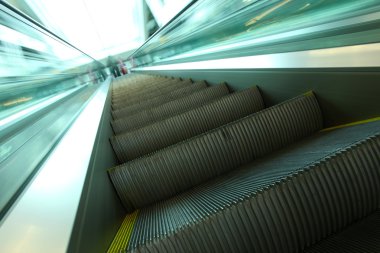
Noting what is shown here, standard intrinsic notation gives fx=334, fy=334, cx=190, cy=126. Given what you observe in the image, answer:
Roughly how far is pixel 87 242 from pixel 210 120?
6.82 feet

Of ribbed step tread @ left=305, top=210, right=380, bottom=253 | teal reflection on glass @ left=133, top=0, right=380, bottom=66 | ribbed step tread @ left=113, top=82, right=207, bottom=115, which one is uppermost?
teal reflection on glass @ left=133, top=0, right=380, bottom=66

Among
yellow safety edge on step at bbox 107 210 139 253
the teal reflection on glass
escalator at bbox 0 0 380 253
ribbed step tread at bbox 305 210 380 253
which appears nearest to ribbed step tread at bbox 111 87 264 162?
escalator at bbox 0 0 380 253

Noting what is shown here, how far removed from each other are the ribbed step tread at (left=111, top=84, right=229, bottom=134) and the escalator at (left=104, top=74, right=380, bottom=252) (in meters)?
1.44

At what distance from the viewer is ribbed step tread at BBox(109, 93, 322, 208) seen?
6.91 feet

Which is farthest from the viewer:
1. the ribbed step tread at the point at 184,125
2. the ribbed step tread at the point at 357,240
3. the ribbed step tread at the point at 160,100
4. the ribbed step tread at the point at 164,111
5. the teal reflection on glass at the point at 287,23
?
the ribbed step tread at the point at 160,100

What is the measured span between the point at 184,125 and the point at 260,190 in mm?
1679

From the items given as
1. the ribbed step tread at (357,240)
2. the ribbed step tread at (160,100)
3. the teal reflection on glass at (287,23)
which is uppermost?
the teal reflection on glass at (287,23)

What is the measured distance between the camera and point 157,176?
2117 mm

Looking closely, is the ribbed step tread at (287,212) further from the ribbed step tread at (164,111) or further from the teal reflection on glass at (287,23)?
the ribbed step tread at (164,111)

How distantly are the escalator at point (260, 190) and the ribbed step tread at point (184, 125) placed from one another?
67 centimetres

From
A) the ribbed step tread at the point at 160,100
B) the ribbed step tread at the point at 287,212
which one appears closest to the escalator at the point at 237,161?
the ribbed step tread at the point at 287,212

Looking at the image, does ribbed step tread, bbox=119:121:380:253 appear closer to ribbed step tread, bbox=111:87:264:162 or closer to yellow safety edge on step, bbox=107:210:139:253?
yellow safety edge on step, bbox=107:210:139:253

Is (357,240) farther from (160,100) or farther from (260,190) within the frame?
(160,100)

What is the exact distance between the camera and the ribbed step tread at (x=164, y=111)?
3.59m
